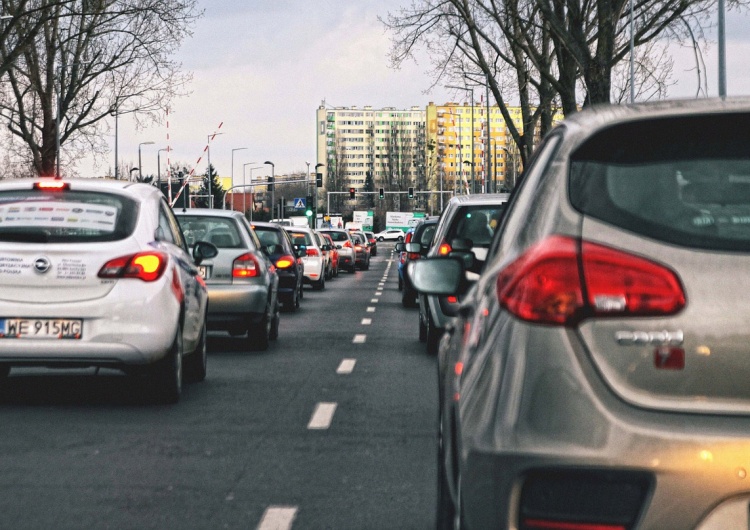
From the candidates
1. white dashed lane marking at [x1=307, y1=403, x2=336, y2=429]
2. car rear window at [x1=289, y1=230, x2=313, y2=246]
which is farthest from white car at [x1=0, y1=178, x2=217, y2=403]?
car rear window at [x1=289, y1=230, x2=313, y2=246]

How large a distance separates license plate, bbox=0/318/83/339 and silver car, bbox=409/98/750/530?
6.24 metres

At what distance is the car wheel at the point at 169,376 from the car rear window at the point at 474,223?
5.03m

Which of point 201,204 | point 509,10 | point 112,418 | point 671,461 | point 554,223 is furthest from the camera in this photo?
point 201,204

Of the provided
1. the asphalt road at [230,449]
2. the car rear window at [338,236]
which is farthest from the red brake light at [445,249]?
the car rear window at [338,236]

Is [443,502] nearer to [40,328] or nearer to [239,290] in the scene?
[40,328]

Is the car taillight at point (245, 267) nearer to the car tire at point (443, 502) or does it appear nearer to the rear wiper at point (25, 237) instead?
the rear wiper at point (25, 237)

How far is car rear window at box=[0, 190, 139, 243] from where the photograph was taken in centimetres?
946

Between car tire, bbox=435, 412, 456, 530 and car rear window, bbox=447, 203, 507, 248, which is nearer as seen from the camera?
car tire, bbox=435, 412, 456, 530

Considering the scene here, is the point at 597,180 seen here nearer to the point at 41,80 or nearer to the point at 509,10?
the point at 509,10

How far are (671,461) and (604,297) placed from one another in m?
0.39

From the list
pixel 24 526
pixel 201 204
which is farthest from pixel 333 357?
pixel 201 204

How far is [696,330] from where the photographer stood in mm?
3086

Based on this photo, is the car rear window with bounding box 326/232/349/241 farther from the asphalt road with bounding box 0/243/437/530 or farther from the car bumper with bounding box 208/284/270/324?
the asphalt road with bounding box 0/243/437/530

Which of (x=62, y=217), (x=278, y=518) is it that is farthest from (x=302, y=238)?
(x=278, y=518)
